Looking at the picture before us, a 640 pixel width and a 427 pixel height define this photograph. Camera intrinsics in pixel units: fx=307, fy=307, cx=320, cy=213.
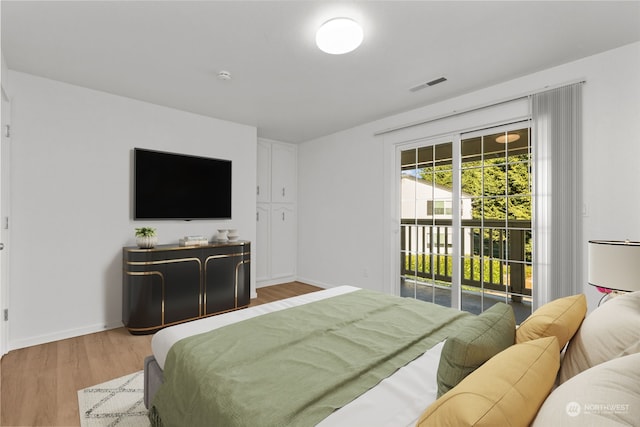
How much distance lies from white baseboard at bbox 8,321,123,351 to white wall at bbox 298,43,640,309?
9.94 ft

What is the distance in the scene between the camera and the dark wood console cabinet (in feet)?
10.4

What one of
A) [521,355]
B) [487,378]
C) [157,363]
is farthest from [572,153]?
[157,363]

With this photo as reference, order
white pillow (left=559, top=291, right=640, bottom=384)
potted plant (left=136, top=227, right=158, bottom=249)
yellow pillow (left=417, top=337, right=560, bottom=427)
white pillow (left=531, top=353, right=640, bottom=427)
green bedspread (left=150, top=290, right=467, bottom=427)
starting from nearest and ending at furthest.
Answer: white pillow (left=531, top=353, right=640, bottom=427) → yellow pillow (left=417, top=337, right=560, bottom=427) → white pillow (left=559, top=291, right=640, bottom=384) → green bedspread (left=150, top=290, right=467, bottom=427) → potted plant (left=136, top=227, right=158, bottom=249)

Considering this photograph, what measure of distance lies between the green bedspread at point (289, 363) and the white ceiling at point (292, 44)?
200 centimetres

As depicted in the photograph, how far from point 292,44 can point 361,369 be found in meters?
2.31

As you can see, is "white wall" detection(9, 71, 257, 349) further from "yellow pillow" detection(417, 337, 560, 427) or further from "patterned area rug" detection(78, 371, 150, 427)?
"yellow pillow" detection(417, 337, 560, 427)

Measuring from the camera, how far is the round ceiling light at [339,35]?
6.86 feet

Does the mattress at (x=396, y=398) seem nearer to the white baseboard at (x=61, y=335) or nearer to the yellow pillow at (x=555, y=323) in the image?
the yellow pillow at (x=555, y=323)

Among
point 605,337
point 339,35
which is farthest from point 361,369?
point 339,35

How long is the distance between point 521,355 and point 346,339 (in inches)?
33.9

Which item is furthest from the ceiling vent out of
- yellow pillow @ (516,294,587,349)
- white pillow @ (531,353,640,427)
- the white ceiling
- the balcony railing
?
white pillow @ (531,353,640,427)

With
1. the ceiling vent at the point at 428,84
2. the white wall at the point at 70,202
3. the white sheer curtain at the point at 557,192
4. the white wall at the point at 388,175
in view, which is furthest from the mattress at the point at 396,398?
the ceiling vent at the point at 428,84

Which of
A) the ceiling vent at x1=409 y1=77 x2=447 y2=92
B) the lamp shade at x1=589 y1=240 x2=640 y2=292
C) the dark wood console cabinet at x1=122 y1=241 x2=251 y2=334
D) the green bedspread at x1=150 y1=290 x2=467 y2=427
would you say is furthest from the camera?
the dark wood console cabinet at x1=122 y1=241 x2=251 y2=334

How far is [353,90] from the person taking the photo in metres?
3.34
